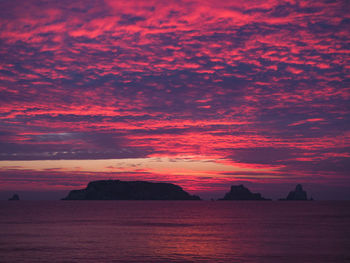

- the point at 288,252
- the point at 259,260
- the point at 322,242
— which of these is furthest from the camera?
the point at 322,242

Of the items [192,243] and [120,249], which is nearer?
[120,249]

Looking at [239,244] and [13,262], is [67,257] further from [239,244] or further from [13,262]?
[239,244]

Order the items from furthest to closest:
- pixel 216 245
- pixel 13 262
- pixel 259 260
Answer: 1. pixel 216 245
2. pixel 259 260
3. pixel 13 262

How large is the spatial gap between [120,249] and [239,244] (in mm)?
18311

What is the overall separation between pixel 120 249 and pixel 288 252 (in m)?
21.8

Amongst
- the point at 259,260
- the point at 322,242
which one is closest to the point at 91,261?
the point at 259,260

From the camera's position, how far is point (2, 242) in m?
61.1

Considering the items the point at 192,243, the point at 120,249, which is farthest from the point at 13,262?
the point at 192,243

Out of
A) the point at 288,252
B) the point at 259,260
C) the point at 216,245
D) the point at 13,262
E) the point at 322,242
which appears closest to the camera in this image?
the point at 13,262

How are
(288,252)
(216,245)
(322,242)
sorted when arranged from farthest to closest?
1. (322,242)
2. (216,245)
3. (288,252)

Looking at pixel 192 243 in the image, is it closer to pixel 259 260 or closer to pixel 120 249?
pixel 120 249

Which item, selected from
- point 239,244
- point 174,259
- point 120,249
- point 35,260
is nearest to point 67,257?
point 35,260

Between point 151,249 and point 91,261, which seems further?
point 151,249

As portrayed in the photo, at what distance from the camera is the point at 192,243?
6203 cm
